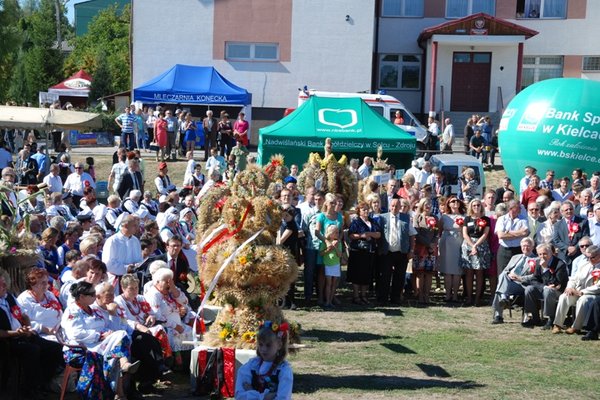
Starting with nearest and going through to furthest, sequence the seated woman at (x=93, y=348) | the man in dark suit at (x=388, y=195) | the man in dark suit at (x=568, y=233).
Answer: the seated woman at (x=93, y=348), the man in dark suit at (x=568, y=233), the man in dark suit at (x=388, y=195)

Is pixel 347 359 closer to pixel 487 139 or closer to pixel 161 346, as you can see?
pixel 161 346

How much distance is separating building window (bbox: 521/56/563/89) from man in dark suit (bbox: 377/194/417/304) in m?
26.4

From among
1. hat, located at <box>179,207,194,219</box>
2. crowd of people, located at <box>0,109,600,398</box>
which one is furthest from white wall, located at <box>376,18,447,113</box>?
hat, located at <box>179,207,194,219</box>

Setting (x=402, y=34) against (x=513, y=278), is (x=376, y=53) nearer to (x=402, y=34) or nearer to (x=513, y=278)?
(x=402, y=34)

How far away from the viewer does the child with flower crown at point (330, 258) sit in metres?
12.9

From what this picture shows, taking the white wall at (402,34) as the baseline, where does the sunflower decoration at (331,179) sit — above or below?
below

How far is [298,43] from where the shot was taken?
35000 millimetres

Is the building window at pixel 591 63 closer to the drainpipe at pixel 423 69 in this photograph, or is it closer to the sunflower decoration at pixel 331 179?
the drainpipe at pixel 423 69

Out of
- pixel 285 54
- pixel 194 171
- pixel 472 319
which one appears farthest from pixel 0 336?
pixel 285 54

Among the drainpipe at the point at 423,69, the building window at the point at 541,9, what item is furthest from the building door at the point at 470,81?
the building window at the point at 541,9

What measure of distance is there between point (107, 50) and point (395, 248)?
59.7 m

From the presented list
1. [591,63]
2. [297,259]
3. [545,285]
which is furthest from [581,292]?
[591,63]

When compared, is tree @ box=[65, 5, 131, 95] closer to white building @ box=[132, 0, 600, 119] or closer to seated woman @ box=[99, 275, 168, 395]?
white building @ box=[132, 0, 600, 119]

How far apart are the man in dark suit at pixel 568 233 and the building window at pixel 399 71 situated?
25.3m
